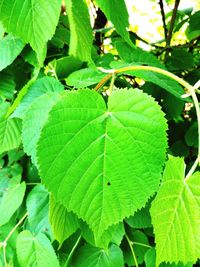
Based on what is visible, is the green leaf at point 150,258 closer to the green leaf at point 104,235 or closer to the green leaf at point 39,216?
the green leaf at point 104,235

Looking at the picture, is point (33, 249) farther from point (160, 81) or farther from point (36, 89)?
point (160, 81)

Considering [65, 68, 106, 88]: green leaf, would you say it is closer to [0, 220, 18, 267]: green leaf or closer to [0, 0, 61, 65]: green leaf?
[0, 0, 61, 65]: green leaf

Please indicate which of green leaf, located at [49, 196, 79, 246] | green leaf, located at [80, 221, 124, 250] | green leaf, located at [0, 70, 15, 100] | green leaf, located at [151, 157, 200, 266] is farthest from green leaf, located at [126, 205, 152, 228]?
green leaf, located at [0, 70, 15, 100]

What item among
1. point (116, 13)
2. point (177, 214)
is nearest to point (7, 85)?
point (116, 13)

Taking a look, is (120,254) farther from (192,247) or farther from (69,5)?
(69,5)

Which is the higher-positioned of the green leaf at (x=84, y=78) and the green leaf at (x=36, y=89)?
the green leaf at (x=84, y=78)

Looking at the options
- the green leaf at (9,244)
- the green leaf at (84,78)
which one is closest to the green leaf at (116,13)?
the green leaf at (84,78)
